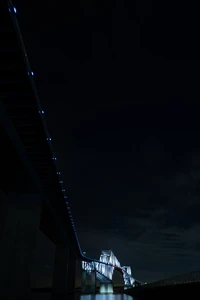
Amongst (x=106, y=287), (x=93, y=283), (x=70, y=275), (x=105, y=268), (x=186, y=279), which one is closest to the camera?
(x=186, y=279)

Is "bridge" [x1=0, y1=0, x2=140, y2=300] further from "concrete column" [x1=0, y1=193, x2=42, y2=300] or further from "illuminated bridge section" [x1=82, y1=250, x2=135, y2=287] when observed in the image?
"illuminated bridge section" [x1=82, y1=250, x2=135, y2=287]

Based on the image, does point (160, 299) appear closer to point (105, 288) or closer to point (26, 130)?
point (26, 130)

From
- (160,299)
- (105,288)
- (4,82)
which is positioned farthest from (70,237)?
(105,288)

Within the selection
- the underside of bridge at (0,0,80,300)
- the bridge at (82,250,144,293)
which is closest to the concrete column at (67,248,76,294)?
the bridge at (82,250,144,293)

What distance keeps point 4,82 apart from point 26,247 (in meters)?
16.0

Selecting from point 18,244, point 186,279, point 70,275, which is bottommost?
point 186,279

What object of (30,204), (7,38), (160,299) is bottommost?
(160,299)

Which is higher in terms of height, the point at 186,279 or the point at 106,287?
the point at 106,287

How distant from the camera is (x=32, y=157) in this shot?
76.2 feet

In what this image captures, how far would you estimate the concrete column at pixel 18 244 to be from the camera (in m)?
22.5

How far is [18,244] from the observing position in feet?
79.6

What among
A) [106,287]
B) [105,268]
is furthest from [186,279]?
[105,268]

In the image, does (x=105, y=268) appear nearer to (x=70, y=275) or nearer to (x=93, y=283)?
(x=93, y=283)

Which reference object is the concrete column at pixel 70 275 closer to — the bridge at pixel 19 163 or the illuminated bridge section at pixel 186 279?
the bridge at pixel 19 163
